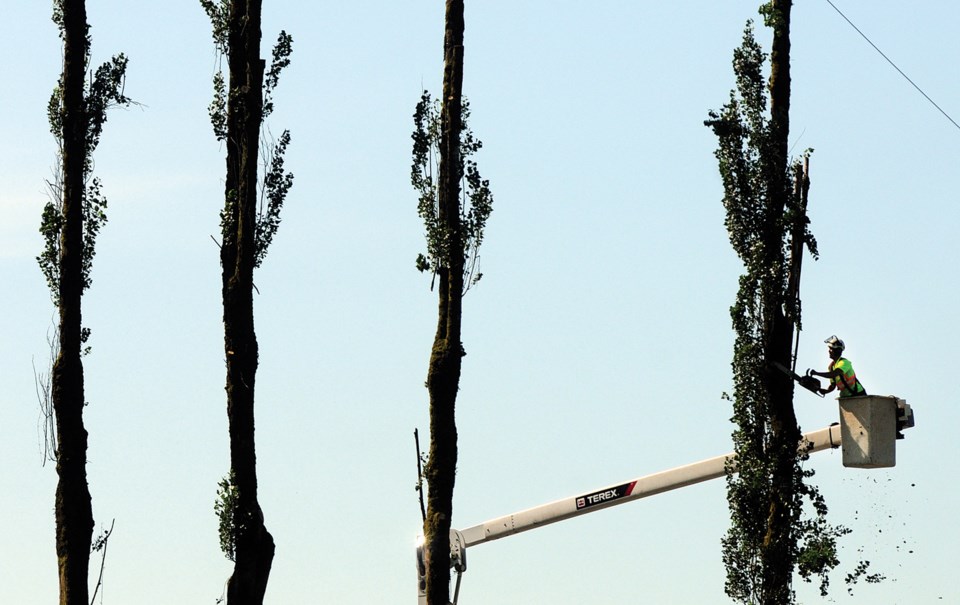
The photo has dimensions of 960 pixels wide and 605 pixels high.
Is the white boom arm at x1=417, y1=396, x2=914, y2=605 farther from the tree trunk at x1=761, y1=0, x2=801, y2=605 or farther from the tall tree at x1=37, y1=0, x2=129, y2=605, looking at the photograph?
the tall tree at x1=37, y1=0, x2=129, y2=605

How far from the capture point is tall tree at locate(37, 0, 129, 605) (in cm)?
2634

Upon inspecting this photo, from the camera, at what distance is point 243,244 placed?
1093 inches

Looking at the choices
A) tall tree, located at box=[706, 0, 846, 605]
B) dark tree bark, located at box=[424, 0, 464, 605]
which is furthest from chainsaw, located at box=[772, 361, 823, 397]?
dark tree bark, located at box=[424, 0, 464, 605]

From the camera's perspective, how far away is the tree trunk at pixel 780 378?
2775 cm

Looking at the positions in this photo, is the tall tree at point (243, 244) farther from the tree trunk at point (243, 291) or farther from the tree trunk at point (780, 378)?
the tree trunk at point (780, 378)

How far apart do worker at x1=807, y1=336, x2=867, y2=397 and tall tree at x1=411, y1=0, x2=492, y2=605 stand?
218 inches

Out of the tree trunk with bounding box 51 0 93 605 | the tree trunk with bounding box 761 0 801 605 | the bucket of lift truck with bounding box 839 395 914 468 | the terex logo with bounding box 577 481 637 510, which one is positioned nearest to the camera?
the tree trunk with bounding box 51 0 93 605

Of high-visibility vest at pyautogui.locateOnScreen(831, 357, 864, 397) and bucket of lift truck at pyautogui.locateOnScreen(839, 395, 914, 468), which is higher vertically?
high-visibility vest at pyautogui.locateOnScreen(831, 357, 864, 397)

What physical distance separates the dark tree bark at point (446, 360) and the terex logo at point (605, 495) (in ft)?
16.0

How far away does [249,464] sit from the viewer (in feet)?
87.9

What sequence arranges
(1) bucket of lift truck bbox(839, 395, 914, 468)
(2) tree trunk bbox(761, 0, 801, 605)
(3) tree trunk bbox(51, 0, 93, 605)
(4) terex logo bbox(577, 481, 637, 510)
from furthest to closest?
(4) terex logo bbox(577, 481, 637, 510), (2) tree trunk bbox(761, 0, 801, 605), (1) bucket of lift truck bbox(839, 395, 914, 468), (3) tree trunk bbox(51, 0, 93, 605)

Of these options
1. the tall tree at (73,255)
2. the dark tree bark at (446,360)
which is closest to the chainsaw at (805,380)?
the dark tree bark at (446,360)

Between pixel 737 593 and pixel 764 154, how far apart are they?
7.09 m

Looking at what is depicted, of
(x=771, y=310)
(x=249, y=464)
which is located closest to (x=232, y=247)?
(x=249, y=464)
